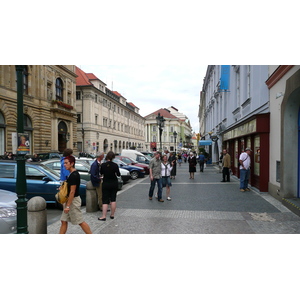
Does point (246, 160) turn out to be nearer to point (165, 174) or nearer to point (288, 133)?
point (288, 133)

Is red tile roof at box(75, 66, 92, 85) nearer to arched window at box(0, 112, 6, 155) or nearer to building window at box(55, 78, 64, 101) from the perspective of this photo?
building window at box(55, 78, 64, 101)

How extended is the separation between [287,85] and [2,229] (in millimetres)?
8467

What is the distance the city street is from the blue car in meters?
1.37

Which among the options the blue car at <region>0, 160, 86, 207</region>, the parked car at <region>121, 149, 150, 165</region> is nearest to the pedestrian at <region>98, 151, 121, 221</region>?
the blue car at <region>0, 160, 86, 207</region>

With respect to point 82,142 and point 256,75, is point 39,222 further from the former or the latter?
point 82,142

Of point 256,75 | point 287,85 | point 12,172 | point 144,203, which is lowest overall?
point 144,203

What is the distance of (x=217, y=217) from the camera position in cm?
734

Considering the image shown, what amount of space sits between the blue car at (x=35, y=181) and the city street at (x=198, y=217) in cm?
137

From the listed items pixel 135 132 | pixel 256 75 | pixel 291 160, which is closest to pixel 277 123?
pixel 291 160

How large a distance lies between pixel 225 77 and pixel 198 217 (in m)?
14.2

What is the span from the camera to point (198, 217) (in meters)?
7.34

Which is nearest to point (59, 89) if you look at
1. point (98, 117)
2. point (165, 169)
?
point (98, 117)

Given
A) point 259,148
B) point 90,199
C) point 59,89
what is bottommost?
point 90,199

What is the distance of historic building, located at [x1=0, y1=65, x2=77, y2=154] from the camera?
2741 centimetres
